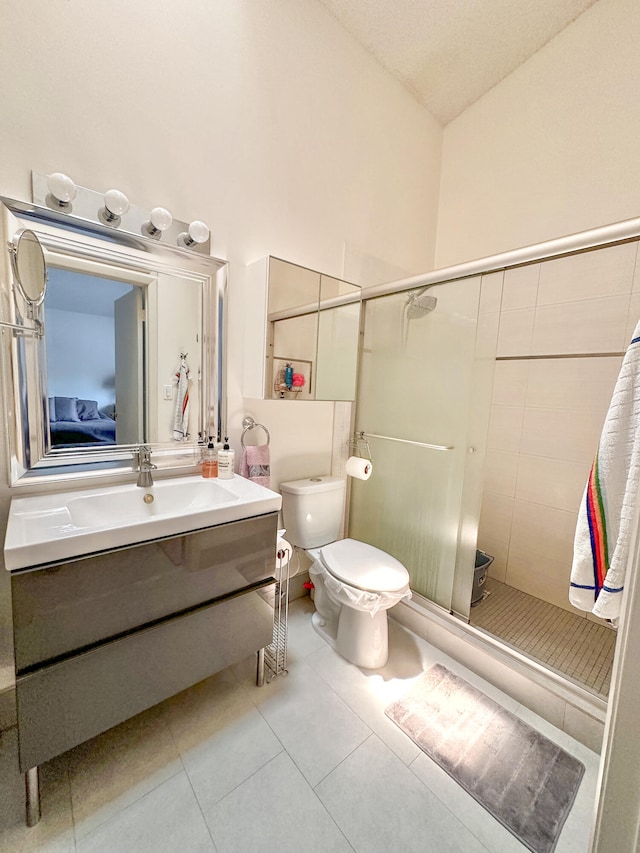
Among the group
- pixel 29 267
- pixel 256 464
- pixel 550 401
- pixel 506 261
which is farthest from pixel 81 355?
pixel 550 401

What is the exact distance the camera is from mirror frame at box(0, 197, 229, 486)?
1148 mm

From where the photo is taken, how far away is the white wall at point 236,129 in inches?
45.5

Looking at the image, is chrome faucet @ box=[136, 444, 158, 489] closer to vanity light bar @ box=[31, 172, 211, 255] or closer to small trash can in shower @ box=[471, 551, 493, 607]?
vanity light bar @ box=[31, 172, 211, 255]

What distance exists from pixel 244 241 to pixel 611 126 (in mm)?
1869

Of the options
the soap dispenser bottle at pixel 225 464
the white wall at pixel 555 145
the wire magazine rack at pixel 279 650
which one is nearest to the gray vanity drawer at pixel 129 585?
the wire magazine rack at pixel 279 650

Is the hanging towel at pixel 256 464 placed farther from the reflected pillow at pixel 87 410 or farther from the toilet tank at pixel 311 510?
the reflected pillow at pixel 87 410

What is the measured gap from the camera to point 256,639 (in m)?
1.40

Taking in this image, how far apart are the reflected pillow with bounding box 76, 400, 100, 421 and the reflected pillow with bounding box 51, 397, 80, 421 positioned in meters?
0.01

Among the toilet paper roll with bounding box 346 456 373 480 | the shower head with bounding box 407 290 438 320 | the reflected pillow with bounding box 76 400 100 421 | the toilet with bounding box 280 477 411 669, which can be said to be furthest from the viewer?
the toilet paper roll with bounding box 346 456 373 480

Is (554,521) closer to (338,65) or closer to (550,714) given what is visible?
(550,714)

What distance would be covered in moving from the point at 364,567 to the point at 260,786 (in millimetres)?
821

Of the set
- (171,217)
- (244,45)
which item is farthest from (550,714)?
(244,45)

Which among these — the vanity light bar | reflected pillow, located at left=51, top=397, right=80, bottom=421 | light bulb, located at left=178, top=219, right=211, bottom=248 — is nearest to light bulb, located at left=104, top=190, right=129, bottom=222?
the vanity light bar

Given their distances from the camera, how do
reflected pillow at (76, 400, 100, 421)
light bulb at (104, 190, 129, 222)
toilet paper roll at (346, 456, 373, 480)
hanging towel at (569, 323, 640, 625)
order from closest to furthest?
hanging towel at (569, 323, 640, 625), light bulb at (104, 190, 129, 222), reflected pillow at (76, 400, 100, 421), toilet paper roll at (346, 456, 373, 480)
